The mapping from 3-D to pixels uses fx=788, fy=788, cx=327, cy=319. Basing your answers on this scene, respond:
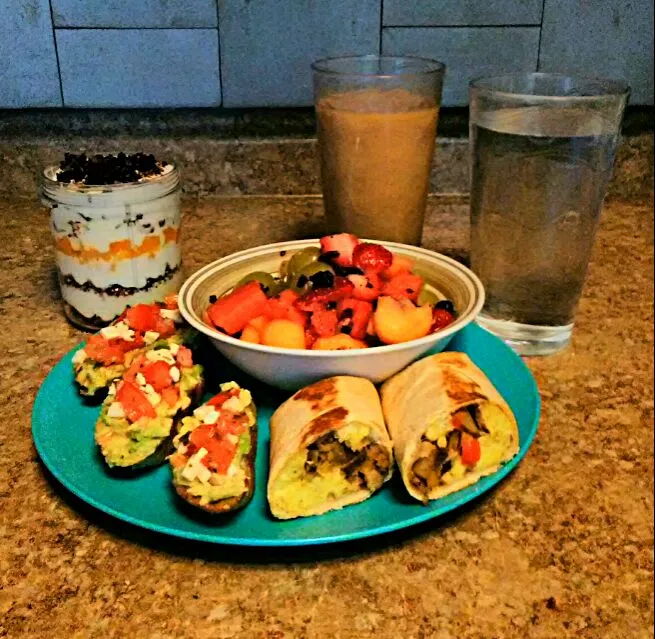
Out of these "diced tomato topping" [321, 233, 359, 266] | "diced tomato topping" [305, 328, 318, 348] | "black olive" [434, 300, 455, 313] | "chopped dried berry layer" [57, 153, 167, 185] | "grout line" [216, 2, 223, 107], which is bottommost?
"diced tomato topping" [305, 328, 318, 348]

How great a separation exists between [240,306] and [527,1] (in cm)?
103

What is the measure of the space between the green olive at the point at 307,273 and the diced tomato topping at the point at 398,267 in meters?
0.07

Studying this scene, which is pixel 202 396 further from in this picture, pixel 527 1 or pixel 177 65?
pixel 527 1

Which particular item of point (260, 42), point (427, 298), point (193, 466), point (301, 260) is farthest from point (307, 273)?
point (260, 42)

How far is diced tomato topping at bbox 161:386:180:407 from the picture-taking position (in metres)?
0.87

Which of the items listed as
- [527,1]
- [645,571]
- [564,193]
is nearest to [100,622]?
[645,571]

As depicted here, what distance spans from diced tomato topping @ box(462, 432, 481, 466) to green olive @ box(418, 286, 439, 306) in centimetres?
25

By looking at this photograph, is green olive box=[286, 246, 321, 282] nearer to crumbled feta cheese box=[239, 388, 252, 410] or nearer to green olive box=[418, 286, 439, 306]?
green olive box=[418, 286, 439, 306]

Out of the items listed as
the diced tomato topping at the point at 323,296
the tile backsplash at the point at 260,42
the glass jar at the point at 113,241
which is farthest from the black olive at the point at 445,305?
the tile backsplash at the point at 260,42

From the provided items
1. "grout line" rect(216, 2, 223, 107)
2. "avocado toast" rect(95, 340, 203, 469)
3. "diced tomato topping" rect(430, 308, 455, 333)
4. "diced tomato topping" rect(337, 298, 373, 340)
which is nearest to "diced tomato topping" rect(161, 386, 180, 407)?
"avocado toast" rect(95, 340, 203, 469)

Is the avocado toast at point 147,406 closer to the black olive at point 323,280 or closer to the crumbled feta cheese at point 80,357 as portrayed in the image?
the crumbled feta cheese at point 80,357

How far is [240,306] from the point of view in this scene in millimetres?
956

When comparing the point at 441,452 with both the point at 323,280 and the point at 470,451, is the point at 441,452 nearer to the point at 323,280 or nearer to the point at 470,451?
the point at 470,451

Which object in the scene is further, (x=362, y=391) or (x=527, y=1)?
(x=527, y=1)
